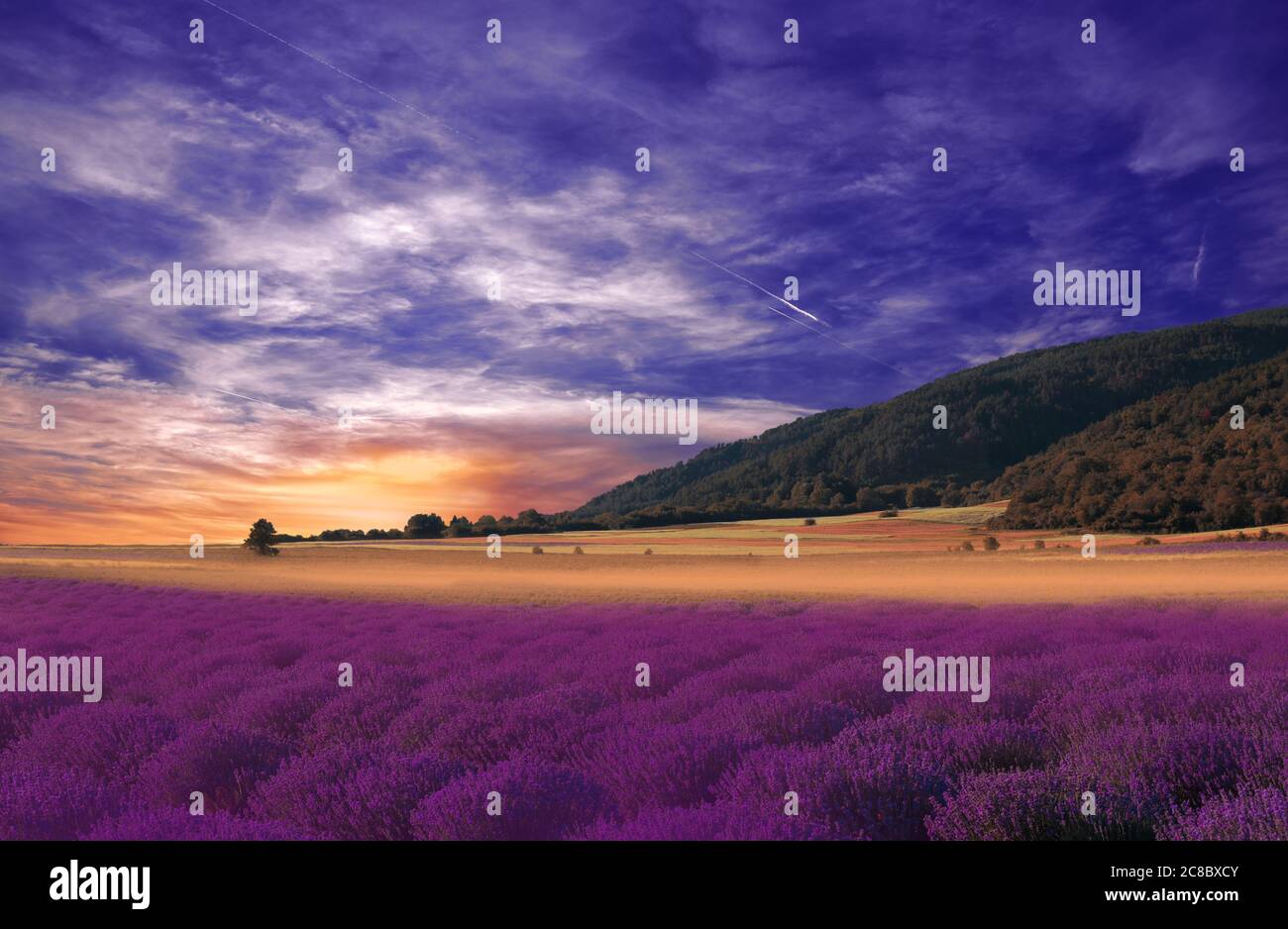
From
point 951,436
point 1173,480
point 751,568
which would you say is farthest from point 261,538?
point 951,436

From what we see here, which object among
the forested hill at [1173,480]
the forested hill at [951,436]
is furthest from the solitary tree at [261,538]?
the forested hill at [1173,480]

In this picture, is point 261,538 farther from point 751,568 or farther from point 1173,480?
point 1173,480

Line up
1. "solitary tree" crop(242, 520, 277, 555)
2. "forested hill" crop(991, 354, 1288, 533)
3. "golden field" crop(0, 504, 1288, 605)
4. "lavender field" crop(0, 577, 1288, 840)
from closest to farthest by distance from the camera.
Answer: "lavender field" crop(0, 577, 1288, 840)
"golden field" crop(0, 504, 1288, 605)
"solitary tree" crop(242, 520, 277, 555)
"forested hill" crop(991, 354, 1288, 533)

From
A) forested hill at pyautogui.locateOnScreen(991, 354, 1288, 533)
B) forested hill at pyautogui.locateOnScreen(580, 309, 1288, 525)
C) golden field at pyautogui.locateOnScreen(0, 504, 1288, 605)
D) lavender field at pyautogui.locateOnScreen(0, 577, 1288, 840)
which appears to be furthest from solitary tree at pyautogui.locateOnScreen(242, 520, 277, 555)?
forested hill at pyautogui.locateOnScreen(991, 354, 1288, 533)

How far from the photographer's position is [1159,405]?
183 feet

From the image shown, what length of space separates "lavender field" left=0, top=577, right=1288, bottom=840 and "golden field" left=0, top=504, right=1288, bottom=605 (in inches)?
228

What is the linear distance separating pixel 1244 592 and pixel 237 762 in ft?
47.5

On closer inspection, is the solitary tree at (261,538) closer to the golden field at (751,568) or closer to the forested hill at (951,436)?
the golden field at (751,568)

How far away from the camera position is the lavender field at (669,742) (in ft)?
9.10

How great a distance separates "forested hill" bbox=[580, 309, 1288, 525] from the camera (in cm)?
2688

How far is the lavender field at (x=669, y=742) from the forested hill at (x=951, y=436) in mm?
15258

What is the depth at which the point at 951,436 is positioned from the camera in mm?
55562

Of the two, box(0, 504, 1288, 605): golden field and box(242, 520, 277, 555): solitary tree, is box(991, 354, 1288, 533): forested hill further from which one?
box(242, 520, 277, 555): solitary tree
